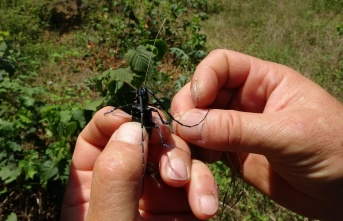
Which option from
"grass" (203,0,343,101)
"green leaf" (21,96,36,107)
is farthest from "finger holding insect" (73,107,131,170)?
"grass" (203,0,343,101)

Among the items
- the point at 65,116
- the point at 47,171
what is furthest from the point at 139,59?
the point at 47,171

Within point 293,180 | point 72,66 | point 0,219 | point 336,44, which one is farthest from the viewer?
point 336,44

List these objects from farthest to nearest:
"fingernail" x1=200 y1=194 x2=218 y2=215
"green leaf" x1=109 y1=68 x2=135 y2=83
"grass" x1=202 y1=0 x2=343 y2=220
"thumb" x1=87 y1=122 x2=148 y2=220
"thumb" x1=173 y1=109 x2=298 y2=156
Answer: "grass" x1=202 y1=0 x2=343 y2=220, "green leaf" x1=109 y1=68 x2=135 y2=83, "thumb" x1=173 y1=109 x2=298 y2=156, "fingernail" x1=200 y1=194 x2=218 y2=215, "thumb" x1=87 y1=122 x2=148 y2=220

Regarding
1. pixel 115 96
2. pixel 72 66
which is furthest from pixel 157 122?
pixel 72 66

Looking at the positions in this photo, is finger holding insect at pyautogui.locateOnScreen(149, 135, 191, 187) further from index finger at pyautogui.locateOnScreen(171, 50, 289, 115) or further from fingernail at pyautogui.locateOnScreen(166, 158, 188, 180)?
index finger at pyautogui.locateOnScreen(171, 50, 289, 115)

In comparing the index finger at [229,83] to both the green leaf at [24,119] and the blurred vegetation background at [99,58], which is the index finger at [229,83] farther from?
the green leaf at [24,119]

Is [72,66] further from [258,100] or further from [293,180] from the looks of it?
[293,180]

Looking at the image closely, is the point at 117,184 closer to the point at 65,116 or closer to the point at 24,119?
the point at 65,116
